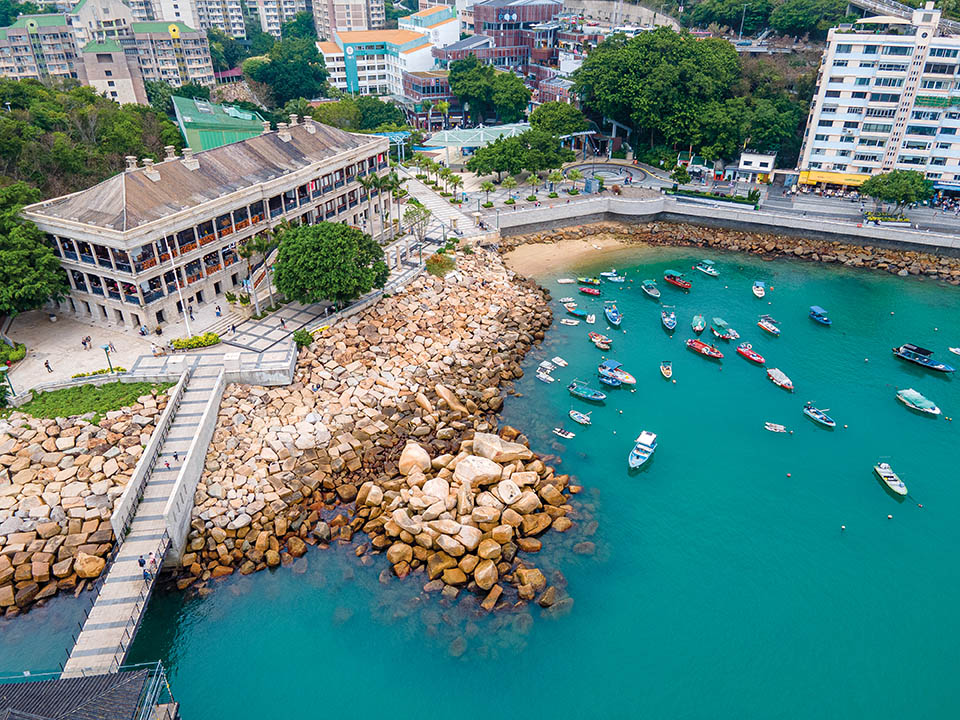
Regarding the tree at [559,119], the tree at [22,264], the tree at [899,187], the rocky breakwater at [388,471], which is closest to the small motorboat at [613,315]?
the rocky breakwater at [388,471]

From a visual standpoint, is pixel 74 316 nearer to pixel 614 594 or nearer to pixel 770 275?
pixel 614 594

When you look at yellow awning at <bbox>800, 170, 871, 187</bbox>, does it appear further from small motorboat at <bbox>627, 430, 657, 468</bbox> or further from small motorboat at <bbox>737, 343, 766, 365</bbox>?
small motorboat at <bbox>627, 430, 657, 468</bbox>

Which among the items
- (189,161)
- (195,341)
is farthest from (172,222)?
(195,341)

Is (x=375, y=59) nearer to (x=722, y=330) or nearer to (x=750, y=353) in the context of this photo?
(x=722, y=330)


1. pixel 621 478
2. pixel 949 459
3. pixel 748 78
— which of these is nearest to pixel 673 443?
pixel 621 478

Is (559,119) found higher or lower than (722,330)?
higher

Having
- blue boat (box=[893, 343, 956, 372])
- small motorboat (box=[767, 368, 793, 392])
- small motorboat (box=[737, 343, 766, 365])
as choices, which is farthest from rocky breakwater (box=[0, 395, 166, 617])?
blue boat (box=[893, 343, 956, 372])
